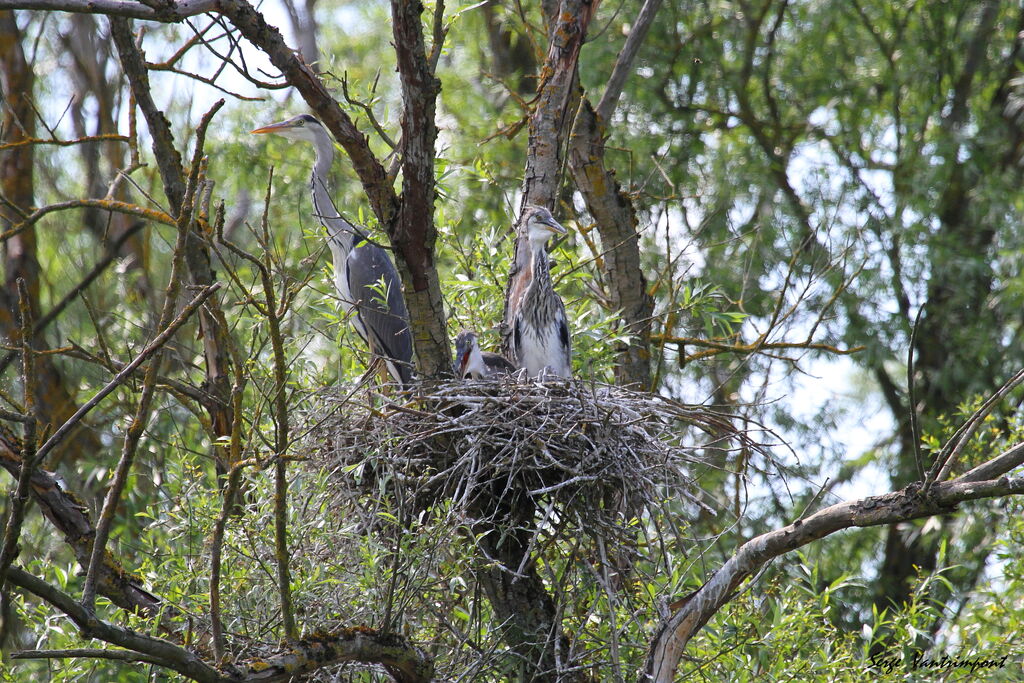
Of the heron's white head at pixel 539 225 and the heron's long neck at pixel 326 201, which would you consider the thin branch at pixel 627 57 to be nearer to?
the heron's white head at pixel 539 225

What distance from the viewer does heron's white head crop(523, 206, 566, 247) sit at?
175 inches

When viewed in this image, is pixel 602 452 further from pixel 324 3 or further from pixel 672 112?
pixel 324 3

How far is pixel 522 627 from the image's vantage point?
386 centimetres

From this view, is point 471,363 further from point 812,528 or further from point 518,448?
point 812,528

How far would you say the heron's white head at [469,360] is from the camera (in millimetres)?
4094

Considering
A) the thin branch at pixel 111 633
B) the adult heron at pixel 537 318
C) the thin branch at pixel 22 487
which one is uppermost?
the adult heron at pixel 537 318

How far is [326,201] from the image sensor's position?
5.83 meters

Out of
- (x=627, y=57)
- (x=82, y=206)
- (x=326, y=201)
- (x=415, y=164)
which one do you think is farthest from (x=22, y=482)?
(x=627, y=57)

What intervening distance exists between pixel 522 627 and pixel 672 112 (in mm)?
6538

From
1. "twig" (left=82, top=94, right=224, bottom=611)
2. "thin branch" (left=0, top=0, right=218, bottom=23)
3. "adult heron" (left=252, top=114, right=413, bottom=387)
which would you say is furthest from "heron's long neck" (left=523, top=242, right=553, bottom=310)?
"twig" (left=82, top=94, right=224, bottom=611)

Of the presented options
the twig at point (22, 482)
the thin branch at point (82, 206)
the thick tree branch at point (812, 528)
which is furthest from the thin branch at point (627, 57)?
the twig at point (22, 482)

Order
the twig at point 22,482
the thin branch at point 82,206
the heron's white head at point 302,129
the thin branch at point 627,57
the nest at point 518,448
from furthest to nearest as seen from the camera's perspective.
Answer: the heron's white head at point 302,129 → the thin branch at point 627,57 → the nest at point 518,448 → the thin branch at point 82,206 → the twig at point 22,482

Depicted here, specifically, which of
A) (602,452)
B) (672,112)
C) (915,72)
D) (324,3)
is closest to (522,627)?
(602,452)

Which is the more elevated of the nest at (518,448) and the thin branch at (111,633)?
the nest at (518,448)
